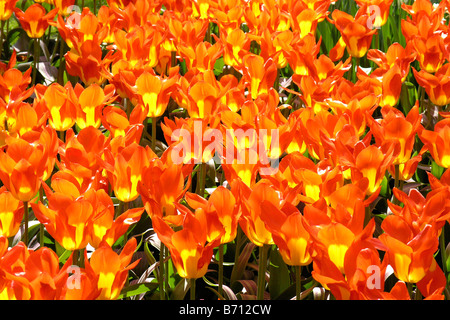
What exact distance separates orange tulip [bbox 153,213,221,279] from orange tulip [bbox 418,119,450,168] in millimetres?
770

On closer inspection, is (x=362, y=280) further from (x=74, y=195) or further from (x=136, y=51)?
(x=136, y=51)

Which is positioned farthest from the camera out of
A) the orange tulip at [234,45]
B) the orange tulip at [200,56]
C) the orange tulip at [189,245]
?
the orange tulip at [234,45]

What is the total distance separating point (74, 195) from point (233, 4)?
1746mm

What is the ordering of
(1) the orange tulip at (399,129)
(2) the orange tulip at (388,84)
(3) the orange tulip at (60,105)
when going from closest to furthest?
1. (1) the orange tulip at (399,129)
2. (3) the orange tulip at (60,105)
3. (2) the orange tulip at (388,84)

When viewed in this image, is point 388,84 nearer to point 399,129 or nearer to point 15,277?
point 399,129

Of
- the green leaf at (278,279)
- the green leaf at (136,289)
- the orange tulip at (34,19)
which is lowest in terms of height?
the green leaf at (278,279)

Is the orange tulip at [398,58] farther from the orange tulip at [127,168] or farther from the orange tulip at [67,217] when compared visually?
the orange tulip at [67,217]

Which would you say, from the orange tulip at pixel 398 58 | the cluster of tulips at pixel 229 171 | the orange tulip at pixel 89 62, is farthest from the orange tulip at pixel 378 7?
the orange tulip at pixel 89 62

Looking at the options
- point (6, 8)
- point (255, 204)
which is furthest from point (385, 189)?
point (6, 8)

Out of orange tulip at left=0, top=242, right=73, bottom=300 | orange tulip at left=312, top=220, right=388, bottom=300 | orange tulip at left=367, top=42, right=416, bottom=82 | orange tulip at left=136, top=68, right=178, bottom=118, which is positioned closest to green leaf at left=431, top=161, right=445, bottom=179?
orange tulip at left=367, top=42, right=416, bottom=82

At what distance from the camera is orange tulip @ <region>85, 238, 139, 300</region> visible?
1.37 m

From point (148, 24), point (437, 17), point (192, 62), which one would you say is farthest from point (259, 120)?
point (437, 17)

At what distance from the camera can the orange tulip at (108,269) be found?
1365 mm

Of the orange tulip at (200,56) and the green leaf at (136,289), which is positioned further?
the orange tulip at (200,56)
